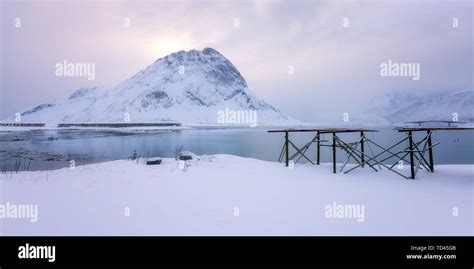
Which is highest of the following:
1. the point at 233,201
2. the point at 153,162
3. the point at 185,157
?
the point at 185,157

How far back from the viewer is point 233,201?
9.97 m

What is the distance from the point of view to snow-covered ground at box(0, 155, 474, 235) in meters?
7.74

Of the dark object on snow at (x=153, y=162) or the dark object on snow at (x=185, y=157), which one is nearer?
the dark object on snow at (x=153, y=162)

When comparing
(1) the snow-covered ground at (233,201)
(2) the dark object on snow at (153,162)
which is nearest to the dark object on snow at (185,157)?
(2) the dark object on snow at (153,162)

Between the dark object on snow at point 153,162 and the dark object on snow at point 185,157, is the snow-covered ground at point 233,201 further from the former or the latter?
the dark object on snow at point 185,157

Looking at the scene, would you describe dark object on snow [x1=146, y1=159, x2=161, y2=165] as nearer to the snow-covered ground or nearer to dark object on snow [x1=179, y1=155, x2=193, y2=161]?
the snow-covered ground

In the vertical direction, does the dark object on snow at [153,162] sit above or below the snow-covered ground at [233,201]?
above

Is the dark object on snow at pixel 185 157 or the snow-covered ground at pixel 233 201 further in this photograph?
the dark object on snow at pixel 185 157

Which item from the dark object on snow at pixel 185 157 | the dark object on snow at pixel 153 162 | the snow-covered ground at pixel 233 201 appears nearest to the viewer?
the snow-covered ground at pixel 233 201

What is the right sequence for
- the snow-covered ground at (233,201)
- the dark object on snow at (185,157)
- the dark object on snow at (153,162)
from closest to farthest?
the snow-covered ground at (233,201), the dark object on snow at (153,162), the dark object on snow at (185,157)

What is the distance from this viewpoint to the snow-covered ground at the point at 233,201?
7.74 m

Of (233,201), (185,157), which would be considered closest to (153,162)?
(185,157)

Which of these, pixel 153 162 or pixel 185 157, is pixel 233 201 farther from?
pixel 185 157
